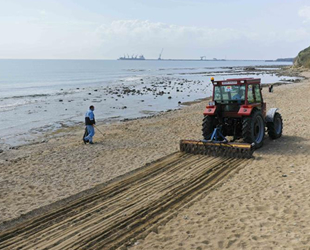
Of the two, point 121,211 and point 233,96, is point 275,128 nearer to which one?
point 233,96

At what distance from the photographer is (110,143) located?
1429cm

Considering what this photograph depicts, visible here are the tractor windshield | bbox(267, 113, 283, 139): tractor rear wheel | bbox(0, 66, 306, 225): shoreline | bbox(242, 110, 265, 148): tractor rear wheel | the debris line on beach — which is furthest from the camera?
bbox(267, 113, 283, 139): tractor rear wheel

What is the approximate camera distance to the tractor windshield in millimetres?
11344

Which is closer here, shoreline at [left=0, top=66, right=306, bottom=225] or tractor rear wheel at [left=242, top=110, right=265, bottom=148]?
shoreline at [left=0, top=66, right=306, bottom=225]

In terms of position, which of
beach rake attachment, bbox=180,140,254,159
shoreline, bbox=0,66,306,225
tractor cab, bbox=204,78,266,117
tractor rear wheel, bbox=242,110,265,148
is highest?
tractor cab, bbox=204,78,266,117

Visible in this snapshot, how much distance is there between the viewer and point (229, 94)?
1152 cm

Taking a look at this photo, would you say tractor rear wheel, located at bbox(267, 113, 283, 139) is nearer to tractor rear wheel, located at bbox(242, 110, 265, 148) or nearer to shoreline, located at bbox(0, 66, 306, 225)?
tractor rear wheel, located at bbox(242, 110, 265, 148)

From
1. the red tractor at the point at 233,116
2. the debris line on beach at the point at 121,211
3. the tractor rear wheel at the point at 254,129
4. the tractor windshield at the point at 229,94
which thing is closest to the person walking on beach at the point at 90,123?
→ the red tractor at the point at 233,116

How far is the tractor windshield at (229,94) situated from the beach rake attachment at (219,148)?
70.4 inches

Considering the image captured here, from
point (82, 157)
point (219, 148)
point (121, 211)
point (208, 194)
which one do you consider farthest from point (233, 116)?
point (121, 211)

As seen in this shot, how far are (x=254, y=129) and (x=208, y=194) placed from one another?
475 cm

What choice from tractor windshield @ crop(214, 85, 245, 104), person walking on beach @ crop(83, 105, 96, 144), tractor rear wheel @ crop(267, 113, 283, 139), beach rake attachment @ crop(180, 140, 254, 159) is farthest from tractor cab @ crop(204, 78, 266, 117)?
person walking on beach @ crop(83, 105, 96, 144)

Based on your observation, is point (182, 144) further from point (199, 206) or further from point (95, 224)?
point (95, 224)

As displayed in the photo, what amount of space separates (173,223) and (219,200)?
4.86 feet
